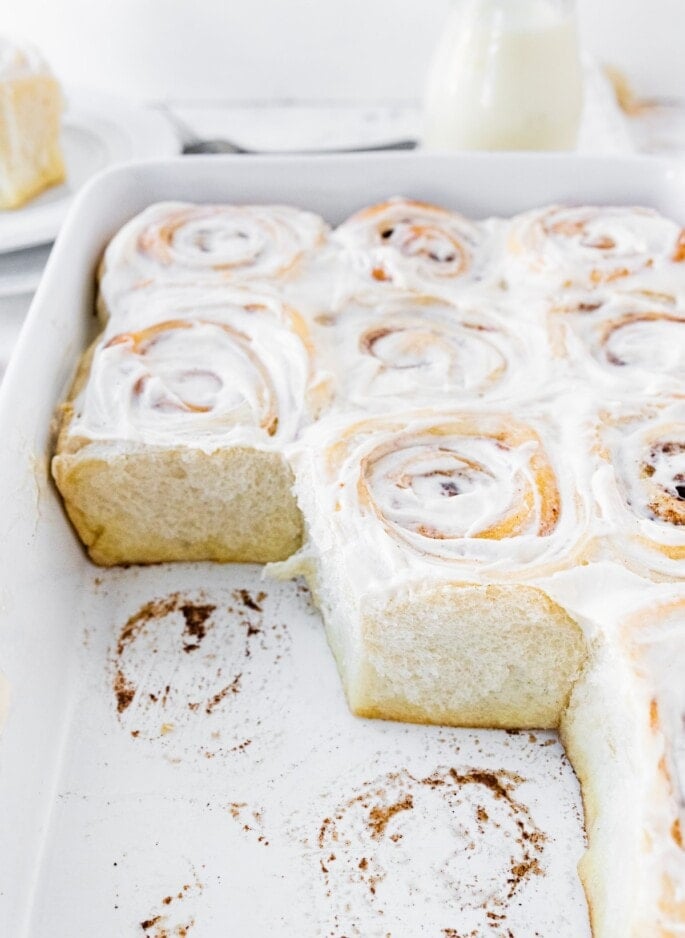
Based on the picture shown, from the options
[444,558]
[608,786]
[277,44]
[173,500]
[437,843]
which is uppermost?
[277,44]

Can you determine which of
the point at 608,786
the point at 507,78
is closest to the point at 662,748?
the point at 608,786

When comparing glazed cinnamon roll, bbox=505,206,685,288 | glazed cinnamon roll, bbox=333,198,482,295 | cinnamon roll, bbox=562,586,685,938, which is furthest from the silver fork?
cinnamon roll, bbox=562,586,685,938

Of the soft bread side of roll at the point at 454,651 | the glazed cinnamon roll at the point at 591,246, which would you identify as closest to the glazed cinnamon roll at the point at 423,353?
the glazed cinnamon roll at the point at 591,246

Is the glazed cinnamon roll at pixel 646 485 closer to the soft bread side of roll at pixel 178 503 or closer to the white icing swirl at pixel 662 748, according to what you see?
the white icing swirl at pixel 662 748

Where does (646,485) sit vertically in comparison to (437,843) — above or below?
above

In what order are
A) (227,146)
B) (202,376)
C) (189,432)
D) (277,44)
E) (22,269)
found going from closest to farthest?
(189,432) < (202,376) < (22,269) < (227,146) < (277,44)

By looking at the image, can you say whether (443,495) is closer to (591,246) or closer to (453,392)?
(453,392)

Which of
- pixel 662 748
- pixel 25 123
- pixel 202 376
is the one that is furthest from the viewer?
pixel 25 123
